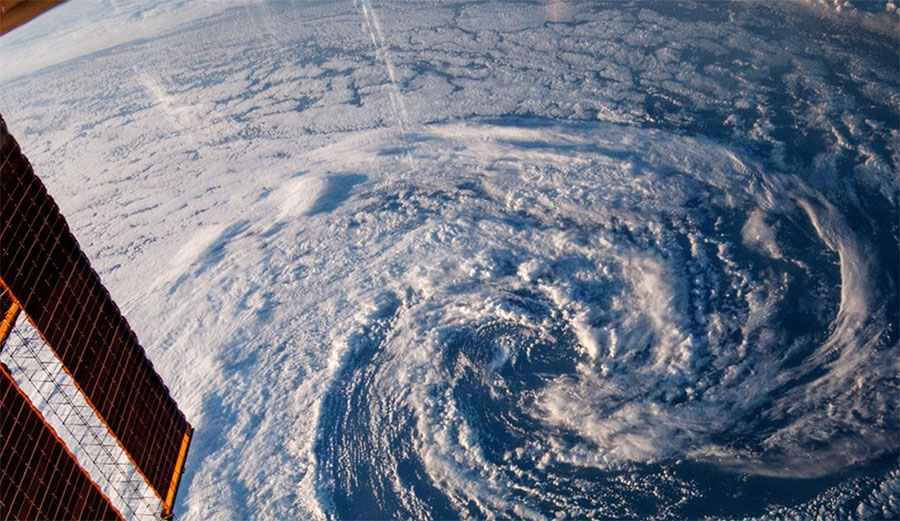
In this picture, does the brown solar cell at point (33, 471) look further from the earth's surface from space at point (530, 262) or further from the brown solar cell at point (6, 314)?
the earth's surface from space at point (530, 262)

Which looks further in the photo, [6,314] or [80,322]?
[80,322]

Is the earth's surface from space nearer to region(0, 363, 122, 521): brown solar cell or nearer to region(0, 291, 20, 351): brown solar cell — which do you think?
region(0, 363, 122, 521): brown solar cell

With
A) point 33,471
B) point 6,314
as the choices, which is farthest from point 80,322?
point 33,471

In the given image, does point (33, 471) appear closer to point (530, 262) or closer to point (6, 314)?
point (6, 314)

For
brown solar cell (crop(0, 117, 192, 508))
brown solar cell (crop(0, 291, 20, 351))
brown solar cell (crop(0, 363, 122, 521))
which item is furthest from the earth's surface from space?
brown solar cell (crop(0, 291, 20, 351))

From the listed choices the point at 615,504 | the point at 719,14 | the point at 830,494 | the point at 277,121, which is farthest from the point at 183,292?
the point at 719,14

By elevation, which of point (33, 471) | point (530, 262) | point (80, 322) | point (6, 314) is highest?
point (6, 314)

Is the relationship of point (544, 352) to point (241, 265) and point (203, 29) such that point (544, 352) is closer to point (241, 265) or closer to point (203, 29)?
point (241, 265)
